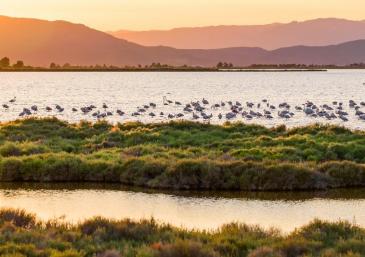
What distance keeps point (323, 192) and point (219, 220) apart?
22.8 ft

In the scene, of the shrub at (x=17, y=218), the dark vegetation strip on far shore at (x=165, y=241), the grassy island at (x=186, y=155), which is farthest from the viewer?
the grassy island at (x=186, y=155)

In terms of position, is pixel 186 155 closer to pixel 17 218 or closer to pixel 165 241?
pixel 17 218

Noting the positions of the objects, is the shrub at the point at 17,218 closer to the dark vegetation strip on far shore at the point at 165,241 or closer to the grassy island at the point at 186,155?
the dark vegetation strip on far shore at the point at 165,241

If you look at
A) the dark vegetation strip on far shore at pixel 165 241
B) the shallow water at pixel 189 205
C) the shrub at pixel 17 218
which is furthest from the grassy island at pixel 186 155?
the dark vegetation strip on far shore at pixel 165 241

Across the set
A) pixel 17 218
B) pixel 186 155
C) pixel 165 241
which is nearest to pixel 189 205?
pixel 17 218

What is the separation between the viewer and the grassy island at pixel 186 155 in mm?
30953

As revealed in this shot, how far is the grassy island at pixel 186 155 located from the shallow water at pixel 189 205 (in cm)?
121

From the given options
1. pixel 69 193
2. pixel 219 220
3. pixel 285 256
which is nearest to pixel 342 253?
pixel 285 256

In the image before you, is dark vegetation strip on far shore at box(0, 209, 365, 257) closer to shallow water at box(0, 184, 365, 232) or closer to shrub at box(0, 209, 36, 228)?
shrub at box(0, 209, 36, 228)

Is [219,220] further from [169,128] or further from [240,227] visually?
[169,128]

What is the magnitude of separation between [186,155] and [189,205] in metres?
8.09

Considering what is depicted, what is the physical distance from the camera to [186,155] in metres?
34.9

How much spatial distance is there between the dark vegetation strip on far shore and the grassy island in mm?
10931

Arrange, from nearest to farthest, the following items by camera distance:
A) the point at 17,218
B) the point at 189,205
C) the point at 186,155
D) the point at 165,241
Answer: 1. the point at 165,241
2. the point at 17,218
3. the point at 189,205
4. the point at 186,155
